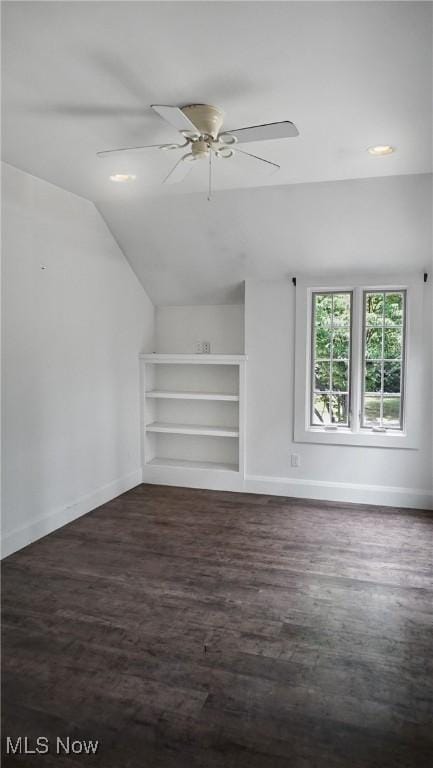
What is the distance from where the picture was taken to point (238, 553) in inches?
144

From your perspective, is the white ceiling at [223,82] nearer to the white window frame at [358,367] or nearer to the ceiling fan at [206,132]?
the ceiling fan at [206,132]

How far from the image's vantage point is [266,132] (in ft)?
7.98

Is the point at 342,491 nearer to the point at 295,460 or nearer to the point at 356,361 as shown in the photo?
the point at 295,460

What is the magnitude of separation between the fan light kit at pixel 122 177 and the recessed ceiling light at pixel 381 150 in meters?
1.61

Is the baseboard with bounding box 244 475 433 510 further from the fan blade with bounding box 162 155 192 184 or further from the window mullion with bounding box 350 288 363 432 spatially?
the fan blade with bounding box 162 155 192 184

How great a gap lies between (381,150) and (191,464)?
3451mm

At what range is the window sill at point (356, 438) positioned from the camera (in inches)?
185

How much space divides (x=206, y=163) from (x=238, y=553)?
2.63 meters

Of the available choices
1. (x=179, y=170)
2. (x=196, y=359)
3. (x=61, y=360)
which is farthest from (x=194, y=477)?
(x=179, y=170)

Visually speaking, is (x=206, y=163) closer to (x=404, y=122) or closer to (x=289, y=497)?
(x=404, y=122)

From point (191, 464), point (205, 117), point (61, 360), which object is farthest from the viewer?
point (191, 464)

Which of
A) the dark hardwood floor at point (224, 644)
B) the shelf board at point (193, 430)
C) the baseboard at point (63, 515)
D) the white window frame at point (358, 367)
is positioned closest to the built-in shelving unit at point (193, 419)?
the shelf board at point (193, 430)

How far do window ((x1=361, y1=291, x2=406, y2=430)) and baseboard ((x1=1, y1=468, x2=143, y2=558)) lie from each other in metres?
2.36

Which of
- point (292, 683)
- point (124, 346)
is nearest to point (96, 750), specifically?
point (292, 683)
